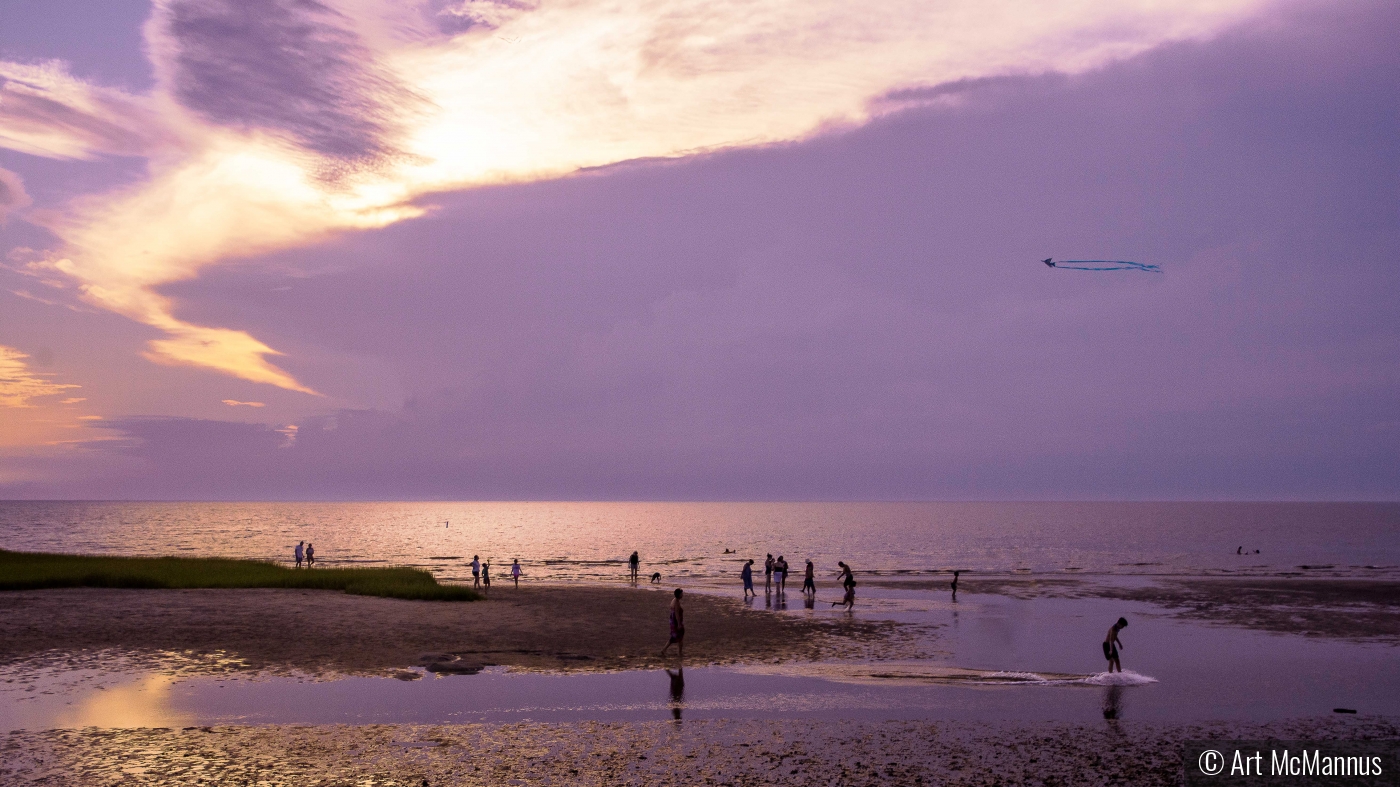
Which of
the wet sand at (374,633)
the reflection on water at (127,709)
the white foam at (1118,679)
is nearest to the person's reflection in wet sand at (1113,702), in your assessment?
the white foam at (1118,679)

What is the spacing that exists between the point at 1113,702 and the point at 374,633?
2222 cm

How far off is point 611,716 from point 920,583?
143 ft

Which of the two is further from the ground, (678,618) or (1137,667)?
(678,618)

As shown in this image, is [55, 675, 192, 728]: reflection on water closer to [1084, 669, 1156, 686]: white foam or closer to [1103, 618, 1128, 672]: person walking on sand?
[1084, 669, 1156, 686]: white foam

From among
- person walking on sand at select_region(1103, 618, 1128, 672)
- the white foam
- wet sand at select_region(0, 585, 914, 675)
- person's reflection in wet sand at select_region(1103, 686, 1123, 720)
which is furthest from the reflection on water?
person walking on sand at select_region(1103, 618, 1128, 672)

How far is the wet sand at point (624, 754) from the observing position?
1400cm

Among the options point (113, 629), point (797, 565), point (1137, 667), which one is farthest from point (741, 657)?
point (797, 565)

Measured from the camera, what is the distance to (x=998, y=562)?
90125 mm

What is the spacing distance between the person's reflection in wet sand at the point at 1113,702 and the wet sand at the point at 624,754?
1136 millimetres

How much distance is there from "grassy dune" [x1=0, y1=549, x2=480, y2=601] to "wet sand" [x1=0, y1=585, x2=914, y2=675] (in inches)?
62.4

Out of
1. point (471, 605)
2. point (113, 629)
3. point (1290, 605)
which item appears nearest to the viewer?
point (113, 629)

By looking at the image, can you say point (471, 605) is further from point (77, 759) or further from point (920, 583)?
point (920, 583)

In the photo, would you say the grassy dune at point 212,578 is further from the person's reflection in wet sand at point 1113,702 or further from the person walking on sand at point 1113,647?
the person's reflection in wet sand at point 1113,702

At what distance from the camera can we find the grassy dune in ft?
127
